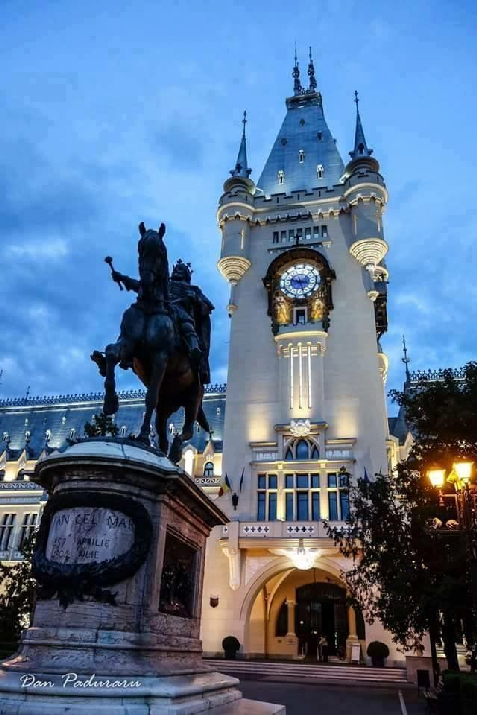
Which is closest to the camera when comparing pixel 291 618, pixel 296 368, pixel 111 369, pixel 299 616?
pixel 111 369

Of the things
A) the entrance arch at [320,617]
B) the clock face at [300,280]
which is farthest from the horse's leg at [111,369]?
the entrance arch at [320,617]

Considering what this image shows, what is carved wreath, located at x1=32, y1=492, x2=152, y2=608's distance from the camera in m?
7.55

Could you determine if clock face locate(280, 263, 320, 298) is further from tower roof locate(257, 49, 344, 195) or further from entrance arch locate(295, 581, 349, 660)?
entrance arch locate(295, 581, 349, 660)

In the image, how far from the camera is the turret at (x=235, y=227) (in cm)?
4325

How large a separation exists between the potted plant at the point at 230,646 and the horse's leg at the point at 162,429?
25414 millimetres

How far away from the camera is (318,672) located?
26.6m

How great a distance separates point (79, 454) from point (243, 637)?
29029mm

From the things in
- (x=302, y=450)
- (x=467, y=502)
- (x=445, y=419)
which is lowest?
(x=467, y=502)

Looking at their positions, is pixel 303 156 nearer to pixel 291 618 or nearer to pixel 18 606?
pixel 291 618

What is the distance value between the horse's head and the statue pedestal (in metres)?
3.07

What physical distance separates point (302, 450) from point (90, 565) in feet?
98.7

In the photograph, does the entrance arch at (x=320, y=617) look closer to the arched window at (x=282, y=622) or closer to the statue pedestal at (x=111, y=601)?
the arched window at (x=282, y=622)

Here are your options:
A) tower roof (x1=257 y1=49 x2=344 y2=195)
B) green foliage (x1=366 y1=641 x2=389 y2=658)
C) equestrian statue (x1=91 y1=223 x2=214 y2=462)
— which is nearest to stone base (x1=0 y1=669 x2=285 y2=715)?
equestrian statue (x1=91 y1=223 x2=214 y2=462)

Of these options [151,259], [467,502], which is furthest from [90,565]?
[467,502]
